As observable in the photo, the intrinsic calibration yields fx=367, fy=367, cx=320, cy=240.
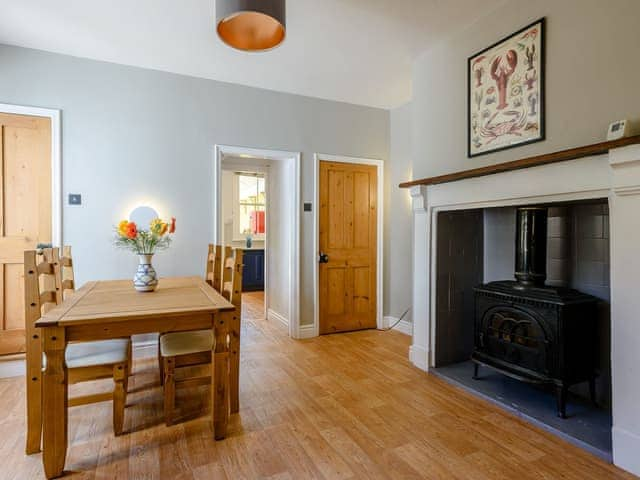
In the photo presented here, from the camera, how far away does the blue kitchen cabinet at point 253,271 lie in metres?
7.59

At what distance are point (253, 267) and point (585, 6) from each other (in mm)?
6578

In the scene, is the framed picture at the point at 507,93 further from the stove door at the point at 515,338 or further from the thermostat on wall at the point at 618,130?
the stove door at the point at 515,338

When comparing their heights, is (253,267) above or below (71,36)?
below

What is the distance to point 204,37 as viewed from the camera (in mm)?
2947

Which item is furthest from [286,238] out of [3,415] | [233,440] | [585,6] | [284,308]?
[585,6]

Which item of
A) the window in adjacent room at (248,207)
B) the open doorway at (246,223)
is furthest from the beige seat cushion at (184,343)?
the window in adjacent room at (248,207)

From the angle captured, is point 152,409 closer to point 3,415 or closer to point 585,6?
point 3,415

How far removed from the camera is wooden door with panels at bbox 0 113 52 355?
311 centimetres

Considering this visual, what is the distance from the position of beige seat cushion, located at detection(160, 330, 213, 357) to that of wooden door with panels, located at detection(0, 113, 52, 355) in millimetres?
1670

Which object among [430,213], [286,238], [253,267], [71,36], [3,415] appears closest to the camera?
[3,415]

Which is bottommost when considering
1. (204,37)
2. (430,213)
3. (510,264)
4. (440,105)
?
(510,264)

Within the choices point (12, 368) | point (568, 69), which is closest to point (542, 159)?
point (568, 69)


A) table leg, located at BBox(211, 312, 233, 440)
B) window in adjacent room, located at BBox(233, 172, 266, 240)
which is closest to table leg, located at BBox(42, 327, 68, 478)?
table leg, located at BBox(211, 312, 233, 440)

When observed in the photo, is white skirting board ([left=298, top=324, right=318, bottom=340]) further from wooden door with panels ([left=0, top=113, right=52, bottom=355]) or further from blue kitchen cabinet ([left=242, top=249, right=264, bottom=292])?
blue kitchen cabinet ([left=242, top=249, right=264, bottom=292])
